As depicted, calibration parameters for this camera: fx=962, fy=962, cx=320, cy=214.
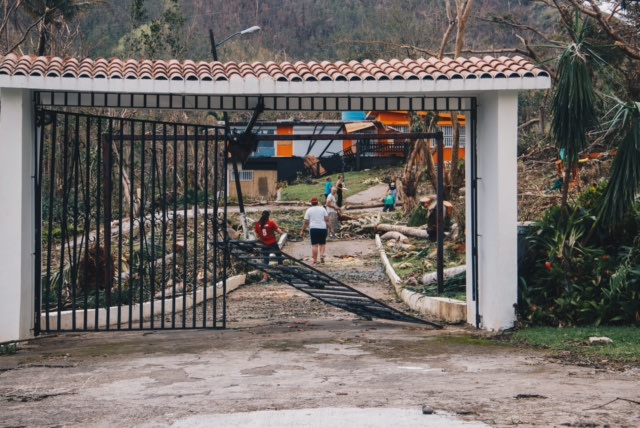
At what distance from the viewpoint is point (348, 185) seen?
47.3 m

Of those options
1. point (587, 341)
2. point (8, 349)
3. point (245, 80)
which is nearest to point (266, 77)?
point (245, 80)

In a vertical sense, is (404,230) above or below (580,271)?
above

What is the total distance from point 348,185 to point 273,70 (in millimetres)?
34284

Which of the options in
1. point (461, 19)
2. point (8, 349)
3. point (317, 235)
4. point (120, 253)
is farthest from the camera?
point (461, 19)

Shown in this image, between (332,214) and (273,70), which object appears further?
(332,214)

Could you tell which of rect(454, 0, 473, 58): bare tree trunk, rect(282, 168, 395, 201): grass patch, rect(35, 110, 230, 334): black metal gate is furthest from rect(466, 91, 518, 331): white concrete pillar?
rect(282, 168, 395, 201): grass patch

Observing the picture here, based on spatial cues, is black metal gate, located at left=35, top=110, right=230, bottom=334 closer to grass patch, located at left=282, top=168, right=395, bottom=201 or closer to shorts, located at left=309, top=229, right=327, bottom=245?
shorts, located at left=309, top=229, right=327, bottom=245

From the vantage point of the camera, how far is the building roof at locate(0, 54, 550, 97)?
12.4 m

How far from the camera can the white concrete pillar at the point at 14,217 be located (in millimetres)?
12281

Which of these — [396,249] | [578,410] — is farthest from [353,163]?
[578,410]

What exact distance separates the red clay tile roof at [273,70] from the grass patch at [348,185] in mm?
29069

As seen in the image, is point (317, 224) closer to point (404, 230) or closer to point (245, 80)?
point (404, 230)

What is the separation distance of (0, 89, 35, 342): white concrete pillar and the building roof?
458mm

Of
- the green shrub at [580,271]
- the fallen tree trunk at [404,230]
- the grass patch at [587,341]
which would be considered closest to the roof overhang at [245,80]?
the green shrub at [580,271]
